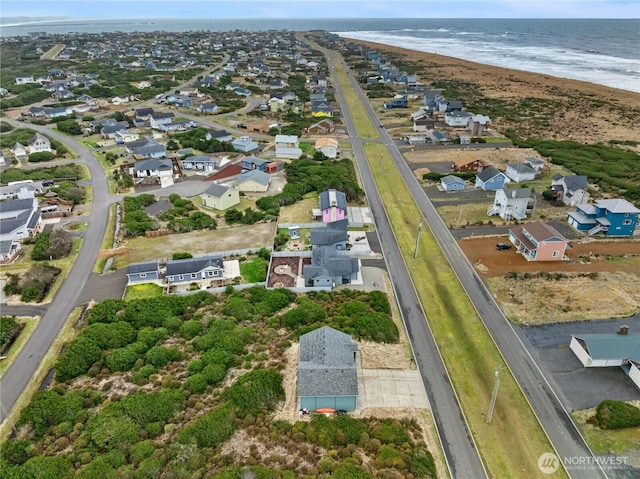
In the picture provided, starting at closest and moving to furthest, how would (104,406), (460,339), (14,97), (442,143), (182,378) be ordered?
(104,406) → (182,378) → (460,339) → (442,143) → (14,97)

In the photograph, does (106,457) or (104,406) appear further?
(104,406)

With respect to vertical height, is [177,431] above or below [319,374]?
below

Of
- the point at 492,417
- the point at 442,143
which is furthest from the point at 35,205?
the point at 442,143

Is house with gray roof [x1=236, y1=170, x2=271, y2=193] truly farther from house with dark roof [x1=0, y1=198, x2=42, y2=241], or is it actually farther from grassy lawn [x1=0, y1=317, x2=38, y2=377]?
grassy lawn [x1=0, y1=317, x2=38, y2=377]

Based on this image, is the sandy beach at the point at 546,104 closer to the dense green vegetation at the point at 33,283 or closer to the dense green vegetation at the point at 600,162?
the dense green vegetation at the point at 600,162

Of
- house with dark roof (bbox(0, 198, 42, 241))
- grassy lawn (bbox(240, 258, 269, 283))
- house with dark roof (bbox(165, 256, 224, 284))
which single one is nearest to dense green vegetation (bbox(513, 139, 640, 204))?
grassy lawn (bbox(240, 258, 269, 283))

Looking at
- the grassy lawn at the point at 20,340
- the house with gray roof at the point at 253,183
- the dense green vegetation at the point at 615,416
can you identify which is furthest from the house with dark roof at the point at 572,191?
the grassy lawn at the point at 20,340

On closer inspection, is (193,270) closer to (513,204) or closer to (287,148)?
(513,204)

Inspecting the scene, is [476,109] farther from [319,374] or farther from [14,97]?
[14,97]
